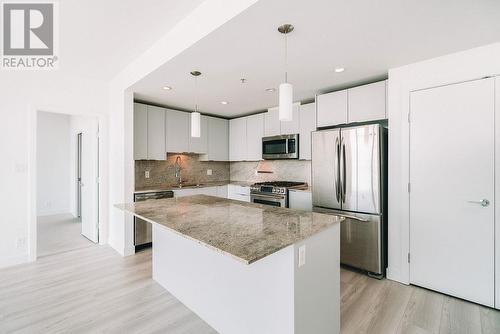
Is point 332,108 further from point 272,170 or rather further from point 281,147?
point 272,170

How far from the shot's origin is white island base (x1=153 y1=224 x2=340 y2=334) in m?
1.42

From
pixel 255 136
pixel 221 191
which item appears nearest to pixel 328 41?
pixel 255 136

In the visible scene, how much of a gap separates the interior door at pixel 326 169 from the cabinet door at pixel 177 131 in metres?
2.46

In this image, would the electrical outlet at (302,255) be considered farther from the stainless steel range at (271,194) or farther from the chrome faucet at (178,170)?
the chrome faucet at (178,170)

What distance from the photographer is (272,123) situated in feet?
14.6

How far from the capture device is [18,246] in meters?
3.17

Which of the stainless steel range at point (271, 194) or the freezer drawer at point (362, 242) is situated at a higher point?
the stainless steel range at point (271, 194)

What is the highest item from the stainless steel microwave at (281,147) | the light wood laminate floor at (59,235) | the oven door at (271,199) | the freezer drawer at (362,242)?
the stainless steel microwave at (281,147)

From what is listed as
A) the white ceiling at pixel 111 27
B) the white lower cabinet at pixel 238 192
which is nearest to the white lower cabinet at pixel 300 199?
the white lower cabinet at pixel 238 192

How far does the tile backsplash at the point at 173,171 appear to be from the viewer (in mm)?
4334

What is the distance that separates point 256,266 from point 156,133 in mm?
3246

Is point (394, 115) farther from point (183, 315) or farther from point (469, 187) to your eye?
point (183, 315)

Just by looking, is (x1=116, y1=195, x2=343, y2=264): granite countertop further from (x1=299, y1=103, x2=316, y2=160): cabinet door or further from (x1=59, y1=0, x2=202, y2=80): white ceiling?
(x1=299, y1=103, x2=316, y2=160): cabinet door

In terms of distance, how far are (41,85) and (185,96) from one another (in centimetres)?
190
